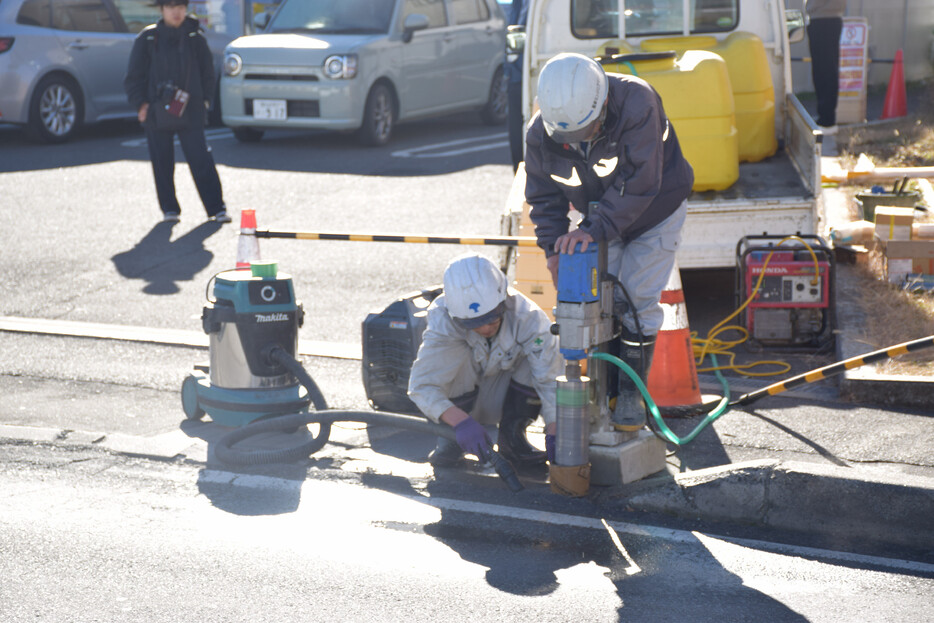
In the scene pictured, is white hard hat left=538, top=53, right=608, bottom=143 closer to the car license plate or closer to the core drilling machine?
the core drilling machine

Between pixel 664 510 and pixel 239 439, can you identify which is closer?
pixel 664 510

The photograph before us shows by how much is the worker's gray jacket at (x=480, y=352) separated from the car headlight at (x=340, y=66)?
8.14 m

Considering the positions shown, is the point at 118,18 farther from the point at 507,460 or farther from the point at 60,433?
the point at 507,460

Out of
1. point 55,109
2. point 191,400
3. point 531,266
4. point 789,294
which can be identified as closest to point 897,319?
point 789,294

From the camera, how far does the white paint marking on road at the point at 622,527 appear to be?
168 inches

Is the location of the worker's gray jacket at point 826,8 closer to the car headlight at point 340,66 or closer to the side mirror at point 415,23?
the side mirror at point 415,23

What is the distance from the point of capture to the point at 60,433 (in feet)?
18.1

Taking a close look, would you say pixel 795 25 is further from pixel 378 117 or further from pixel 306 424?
pixel 378 117

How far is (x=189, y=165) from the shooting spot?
9.96 meters

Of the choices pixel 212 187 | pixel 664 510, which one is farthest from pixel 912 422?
pixel 212 187

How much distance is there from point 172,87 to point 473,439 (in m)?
6.01

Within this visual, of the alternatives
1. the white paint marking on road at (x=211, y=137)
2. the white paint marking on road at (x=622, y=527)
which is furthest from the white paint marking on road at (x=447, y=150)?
the white paint marking on road at (x=622, y=527)

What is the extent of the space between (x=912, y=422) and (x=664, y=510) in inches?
60.4

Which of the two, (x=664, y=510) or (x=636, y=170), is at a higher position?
(x=636, y=170)
